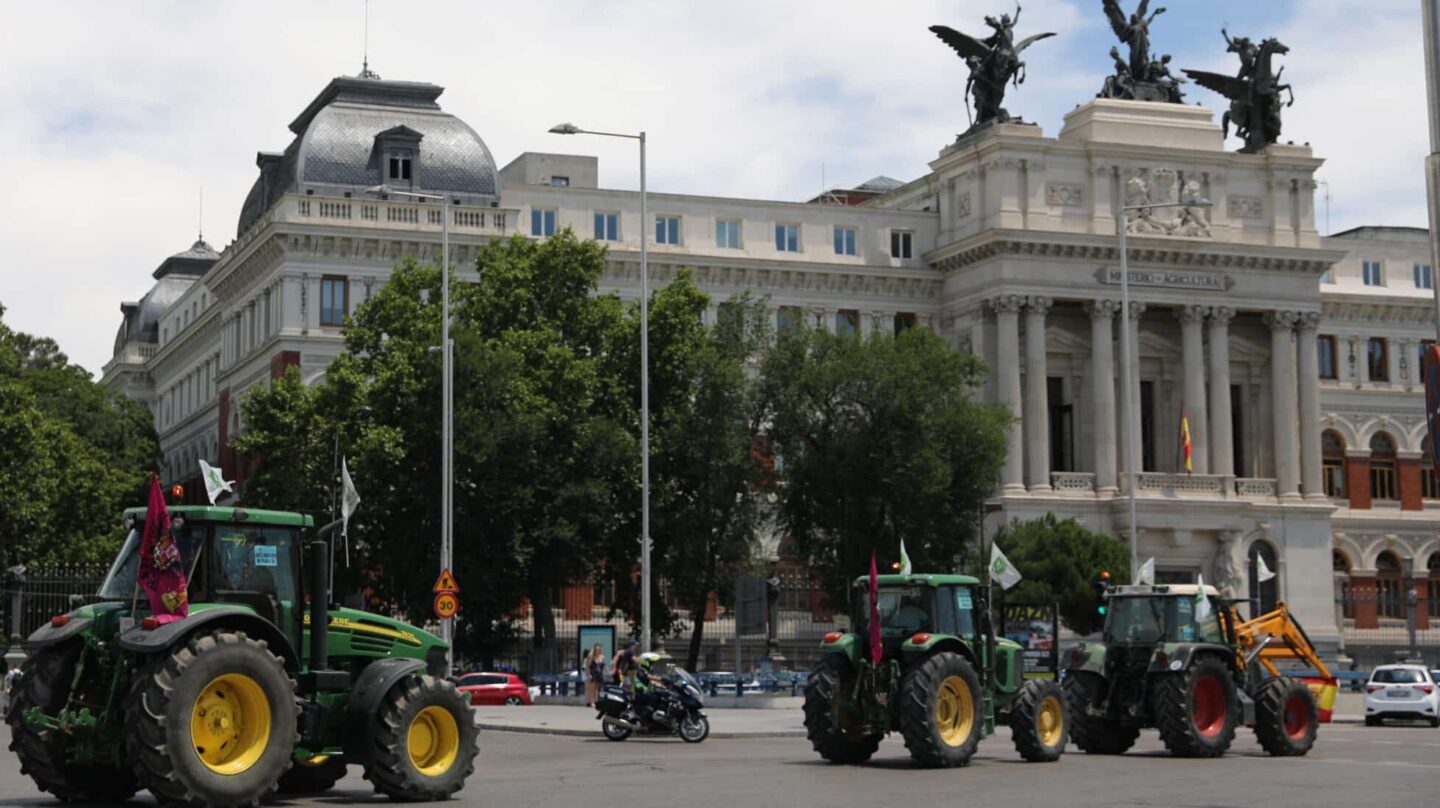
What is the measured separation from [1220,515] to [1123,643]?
54.8 meters

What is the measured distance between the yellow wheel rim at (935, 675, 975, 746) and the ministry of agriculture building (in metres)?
53.1

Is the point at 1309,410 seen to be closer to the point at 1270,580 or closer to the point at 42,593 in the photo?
the point at 1270,580

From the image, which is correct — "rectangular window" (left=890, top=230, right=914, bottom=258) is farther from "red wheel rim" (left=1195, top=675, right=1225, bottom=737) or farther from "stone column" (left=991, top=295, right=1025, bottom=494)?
"red wheel rim" (left=1195, top=675, right=1225, bottom=737)

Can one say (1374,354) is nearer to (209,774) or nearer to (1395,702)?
(1395,702)

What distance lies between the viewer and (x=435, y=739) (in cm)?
2269

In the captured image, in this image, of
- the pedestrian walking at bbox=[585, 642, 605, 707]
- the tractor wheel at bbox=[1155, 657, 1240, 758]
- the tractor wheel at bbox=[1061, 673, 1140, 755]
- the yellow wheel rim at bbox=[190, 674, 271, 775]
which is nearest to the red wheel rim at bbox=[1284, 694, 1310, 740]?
the tractor wheel at bbox=[1155, 657, 1240, 758]

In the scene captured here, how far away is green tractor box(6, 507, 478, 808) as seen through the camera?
19609mm

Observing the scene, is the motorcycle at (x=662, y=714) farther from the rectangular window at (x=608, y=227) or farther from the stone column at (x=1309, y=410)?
the stone column at (x=1309, y=410)

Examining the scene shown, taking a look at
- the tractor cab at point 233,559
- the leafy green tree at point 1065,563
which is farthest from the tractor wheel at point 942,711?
the leafy green tree at point 1065,563

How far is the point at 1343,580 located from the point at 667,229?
37.4m

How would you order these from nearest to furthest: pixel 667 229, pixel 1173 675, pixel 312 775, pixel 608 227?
pixel 312 775
pixel 1173 675
pixel 608 227
pixel 667 229

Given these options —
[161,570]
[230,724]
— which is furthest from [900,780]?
[161,570]

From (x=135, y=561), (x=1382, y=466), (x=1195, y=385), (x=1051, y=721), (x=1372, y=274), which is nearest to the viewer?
(x=135, y=561)

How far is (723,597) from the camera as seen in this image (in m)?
68.8
